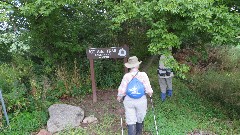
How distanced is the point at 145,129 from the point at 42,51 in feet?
13.5

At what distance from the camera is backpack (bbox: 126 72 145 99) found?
4.47 m

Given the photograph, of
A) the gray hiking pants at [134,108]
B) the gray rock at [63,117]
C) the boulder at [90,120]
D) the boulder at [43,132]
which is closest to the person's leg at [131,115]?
the gray hiking pants at [134,108]

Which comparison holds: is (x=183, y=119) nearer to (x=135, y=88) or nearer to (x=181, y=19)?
(x=135, y=88)

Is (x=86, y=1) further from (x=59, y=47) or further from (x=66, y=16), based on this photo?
(x=59, y=47)

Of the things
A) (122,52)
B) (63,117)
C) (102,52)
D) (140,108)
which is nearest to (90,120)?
(63,117)

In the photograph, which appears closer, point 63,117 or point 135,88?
point 135,88

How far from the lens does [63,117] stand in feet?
19.0

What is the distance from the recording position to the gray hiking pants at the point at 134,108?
4605 millimetres

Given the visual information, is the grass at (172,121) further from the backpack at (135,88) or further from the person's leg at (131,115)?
the backpack at (135,88)

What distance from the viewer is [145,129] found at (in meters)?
5.46

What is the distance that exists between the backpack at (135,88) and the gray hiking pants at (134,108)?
124 millimetres

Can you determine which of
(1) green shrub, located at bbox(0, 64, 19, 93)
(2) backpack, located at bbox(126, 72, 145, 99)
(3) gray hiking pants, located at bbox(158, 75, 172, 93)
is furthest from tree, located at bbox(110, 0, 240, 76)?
(1) green shrub, located at bbox(0, 64, 19, 93)

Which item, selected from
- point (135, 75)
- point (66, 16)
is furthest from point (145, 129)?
point (66, 16)

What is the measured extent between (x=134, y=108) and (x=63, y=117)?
196cm
